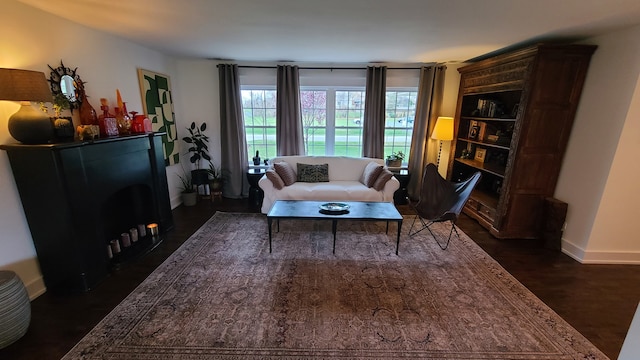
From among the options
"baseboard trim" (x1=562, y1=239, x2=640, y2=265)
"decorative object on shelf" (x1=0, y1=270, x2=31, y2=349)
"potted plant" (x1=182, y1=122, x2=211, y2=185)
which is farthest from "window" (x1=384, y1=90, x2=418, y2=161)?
"decorative object on shelf" (x1=0, y1=270, x2=31, y2=349)

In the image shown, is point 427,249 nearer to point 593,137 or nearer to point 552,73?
point 593,137

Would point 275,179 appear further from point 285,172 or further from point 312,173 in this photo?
point 312,173

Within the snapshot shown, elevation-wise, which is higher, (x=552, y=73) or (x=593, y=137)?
(x=552, y=73)

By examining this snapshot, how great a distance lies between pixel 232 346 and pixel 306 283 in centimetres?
82

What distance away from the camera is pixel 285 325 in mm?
1937

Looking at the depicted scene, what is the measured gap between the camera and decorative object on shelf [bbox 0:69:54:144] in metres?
1.82

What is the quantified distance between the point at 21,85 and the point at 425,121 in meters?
4.81

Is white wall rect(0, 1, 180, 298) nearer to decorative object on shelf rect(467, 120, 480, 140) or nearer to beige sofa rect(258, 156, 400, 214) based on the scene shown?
beige sofa rect(258, 156, 400, 214)

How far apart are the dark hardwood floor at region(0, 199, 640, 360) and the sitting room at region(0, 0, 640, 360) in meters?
0.02

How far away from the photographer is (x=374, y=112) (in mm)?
4566

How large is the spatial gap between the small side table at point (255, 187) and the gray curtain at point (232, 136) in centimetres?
45

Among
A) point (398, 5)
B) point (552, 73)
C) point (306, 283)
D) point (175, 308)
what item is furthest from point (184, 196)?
point (552, 73)

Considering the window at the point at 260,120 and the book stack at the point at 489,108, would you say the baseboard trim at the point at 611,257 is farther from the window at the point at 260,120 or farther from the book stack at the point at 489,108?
the window at the point at 260,120

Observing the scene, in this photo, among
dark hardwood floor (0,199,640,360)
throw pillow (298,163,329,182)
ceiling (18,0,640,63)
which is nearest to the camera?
dark hardwood floor (0,199,640,360)
